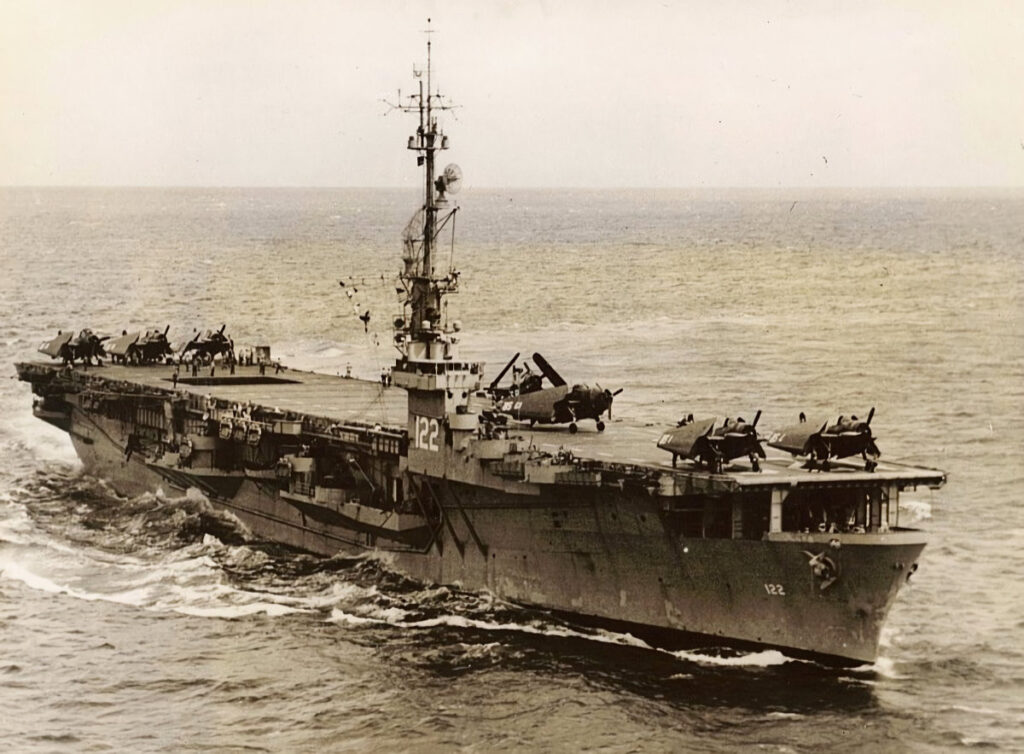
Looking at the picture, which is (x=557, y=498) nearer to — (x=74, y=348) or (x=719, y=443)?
(x=719, y=443)

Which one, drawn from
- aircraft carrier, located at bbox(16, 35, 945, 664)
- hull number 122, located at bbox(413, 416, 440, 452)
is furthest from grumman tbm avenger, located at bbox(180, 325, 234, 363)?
Result: hull number 122, located at bbox(413, 416, 440, 452)

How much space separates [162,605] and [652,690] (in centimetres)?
1155

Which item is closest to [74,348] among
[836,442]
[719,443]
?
[719,443]

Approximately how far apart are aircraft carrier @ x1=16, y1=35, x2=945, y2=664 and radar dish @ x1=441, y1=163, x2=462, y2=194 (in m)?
0.05

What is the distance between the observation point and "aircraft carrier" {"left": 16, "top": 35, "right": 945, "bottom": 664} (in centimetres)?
2789

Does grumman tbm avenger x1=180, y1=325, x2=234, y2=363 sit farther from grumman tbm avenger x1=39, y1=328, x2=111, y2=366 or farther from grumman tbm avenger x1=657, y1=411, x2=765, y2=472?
grumman tbm avenger x1=657, y1=411, x2=765, y2=472

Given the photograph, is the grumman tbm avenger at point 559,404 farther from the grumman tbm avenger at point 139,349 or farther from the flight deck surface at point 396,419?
the grumman tbm avenger at point 139,349

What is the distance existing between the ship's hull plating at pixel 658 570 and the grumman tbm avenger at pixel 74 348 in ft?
57.6

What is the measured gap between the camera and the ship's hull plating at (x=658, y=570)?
2745 cm

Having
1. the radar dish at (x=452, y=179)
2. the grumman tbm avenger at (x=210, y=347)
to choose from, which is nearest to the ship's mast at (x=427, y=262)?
the radar dish at (x=452, y=179)

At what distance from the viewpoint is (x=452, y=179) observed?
114ft

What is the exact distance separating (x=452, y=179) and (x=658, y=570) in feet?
35.2

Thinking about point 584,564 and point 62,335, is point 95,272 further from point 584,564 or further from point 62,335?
point 584,564

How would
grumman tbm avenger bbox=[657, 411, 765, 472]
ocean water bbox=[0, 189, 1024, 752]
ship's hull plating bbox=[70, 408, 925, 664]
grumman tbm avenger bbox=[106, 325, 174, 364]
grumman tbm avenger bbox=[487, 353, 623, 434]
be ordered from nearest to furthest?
ocean water bbox=[0, 189, 1024, 752]
ship's hull plating bbox=[70, 408, 925, 664]
grumman tbm avenger bbox=[657, 411, 765, 472]
grumman tbm avenger bbox=[487, 353, 623, 434]
grumman tbm avenger bbox=[106, 325, 174, 364]
